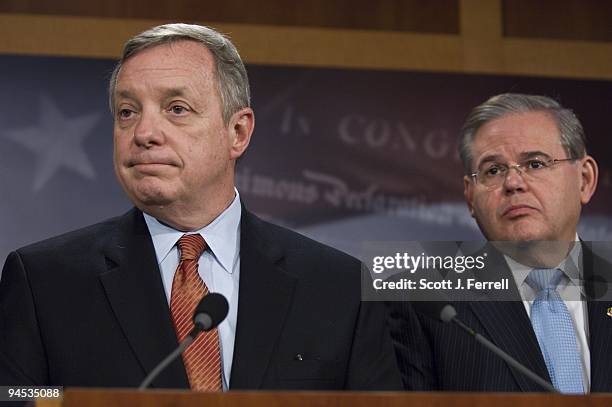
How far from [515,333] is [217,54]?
1.02m

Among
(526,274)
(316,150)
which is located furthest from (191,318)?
(316,150)

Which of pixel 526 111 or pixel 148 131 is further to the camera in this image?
pixel 526 111

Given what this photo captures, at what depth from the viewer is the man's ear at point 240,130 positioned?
2.89 m

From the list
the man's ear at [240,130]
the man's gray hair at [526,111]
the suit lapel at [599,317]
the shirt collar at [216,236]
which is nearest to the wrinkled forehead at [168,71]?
the man's ear at [240,130]

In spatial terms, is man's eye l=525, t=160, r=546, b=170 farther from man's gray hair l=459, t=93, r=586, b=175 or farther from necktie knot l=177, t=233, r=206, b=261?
necktie knot l=177, t=233, r=206, b=261

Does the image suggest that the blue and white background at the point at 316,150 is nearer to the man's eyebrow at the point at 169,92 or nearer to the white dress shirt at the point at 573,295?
the white dress shirt at the point at 573,295

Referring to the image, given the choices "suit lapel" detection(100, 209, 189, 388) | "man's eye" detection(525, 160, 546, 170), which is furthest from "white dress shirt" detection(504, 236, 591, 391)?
"suit lapel" detection(100, 209, 189, 388)

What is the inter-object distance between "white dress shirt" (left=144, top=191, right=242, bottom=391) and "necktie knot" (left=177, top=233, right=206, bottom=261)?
12 millimetres

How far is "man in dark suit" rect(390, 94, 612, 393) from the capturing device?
281cm

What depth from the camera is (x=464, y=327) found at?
2314 mm

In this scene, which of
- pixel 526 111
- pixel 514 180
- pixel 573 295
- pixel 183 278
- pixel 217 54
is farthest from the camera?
pixel 526 111

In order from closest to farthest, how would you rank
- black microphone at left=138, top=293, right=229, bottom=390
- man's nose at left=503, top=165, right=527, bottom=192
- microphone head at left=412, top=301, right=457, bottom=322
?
black microphone at left=138, top=293, right=229, bottom=390 → microphone head at left=412, top=301, right=457, bottom=322 → man's nose at left=503, top=165, right=527, bottom=192

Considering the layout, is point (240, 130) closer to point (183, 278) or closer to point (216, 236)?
point (216, 236)

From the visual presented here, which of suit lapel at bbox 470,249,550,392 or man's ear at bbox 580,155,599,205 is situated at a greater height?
man's ear at bbox 580,155,599,205
